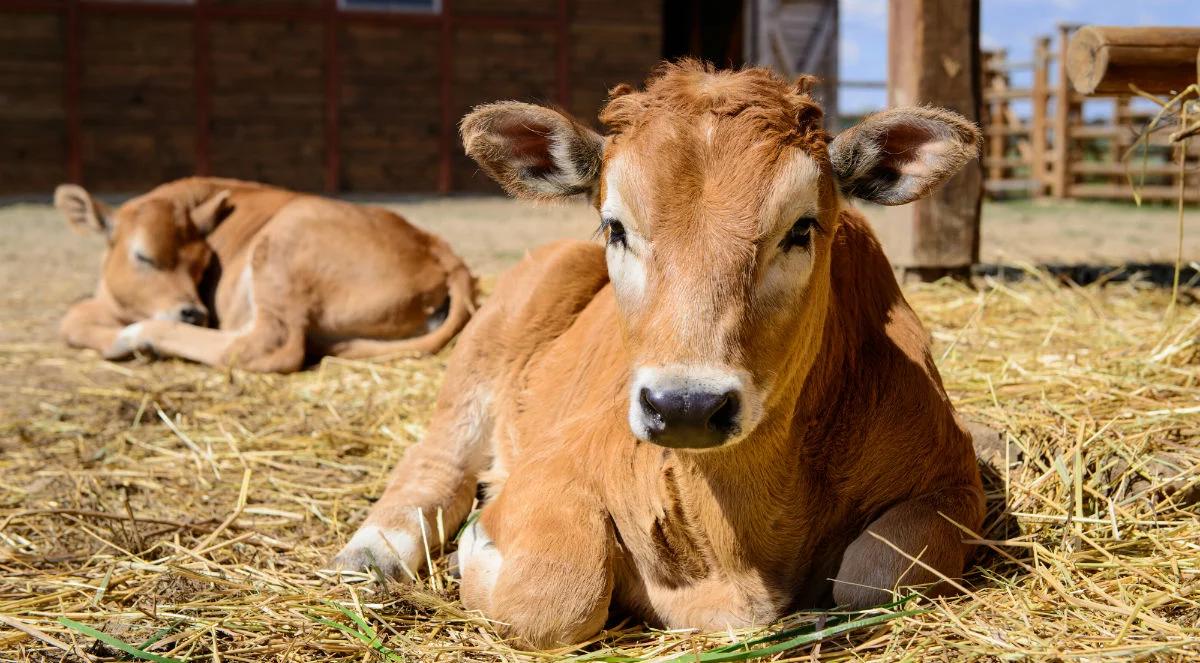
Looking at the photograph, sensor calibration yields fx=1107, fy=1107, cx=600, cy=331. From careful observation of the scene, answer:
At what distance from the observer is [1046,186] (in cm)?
2419

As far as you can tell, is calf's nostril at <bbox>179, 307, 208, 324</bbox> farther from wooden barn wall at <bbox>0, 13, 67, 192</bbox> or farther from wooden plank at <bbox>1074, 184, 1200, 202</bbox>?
wooden plank at <bbox>1074, 184, 1200, 202</bbox>

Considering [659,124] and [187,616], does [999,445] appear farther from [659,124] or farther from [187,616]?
[187,616]

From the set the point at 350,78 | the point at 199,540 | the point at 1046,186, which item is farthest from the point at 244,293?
the point at 1046,186

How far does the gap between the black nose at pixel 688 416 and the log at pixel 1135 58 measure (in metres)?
3.10

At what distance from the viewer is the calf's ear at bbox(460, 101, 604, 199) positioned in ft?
10.3

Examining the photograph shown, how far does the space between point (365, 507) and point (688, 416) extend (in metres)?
2.25

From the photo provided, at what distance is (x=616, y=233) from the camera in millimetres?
2969

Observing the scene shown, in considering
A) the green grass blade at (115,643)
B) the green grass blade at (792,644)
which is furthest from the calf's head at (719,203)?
the green grass blade at (115,643)

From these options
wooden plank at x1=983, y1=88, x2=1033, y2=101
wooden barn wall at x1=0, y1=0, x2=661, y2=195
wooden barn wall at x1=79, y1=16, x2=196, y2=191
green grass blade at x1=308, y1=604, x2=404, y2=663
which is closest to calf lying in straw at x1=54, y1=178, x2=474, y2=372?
green grass blade at x1=308, y1=604, x2=404, y2=663

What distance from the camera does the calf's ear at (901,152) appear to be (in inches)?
117

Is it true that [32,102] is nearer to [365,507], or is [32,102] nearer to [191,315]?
[191,315]

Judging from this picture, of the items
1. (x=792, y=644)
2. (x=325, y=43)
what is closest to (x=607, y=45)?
(x=325, y=43)

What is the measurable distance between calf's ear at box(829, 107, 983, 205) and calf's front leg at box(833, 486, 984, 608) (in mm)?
855

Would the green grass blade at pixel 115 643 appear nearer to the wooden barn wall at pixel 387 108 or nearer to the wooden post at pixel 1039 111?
the wooden barn wall at pixel 387 108
